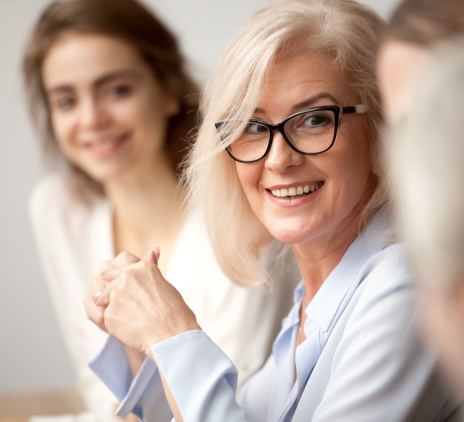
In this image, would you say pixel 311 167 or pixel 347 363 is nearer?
pixel 347 363

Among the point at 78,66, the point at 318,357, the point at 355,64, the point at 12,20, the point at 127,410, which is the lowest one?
the point at 127,410

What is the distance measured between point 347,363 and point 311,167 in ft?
0.96

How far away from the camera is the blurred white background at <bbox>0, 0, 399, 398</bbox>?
228 cm

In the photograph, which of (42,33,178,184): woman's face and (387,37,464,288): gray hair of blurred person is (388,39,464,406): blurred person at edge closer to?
(387,37,464,288): gray hair of blurred person

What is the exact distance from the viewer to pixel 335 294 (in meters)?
0.92

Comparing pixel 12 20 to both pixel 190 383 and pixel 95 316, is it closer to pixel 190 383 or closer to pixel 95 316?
pixel 95 316

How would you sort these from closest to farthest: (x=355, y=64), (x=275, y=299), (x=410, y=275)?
(x=410, y=275)
(x=355, y=64)
(x=275, y=299)

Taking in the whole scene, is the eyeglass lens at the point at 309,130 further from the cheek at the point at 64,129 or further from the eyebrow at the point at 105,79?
the cheek at the point at 64,129

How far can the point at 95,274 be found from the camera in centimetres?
177

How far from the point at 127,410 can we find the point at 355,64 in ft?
2.31

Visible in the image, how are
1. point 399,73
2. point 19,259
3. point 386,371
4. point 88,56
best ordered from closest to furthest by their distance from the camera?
1. point 399,73
2. point 386,371
3. point 88,56
4. point 19,259

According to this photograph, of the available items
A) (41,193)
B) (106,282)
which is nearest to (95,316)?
(106,282)

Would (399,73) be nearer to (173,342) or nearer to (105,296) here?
(173,342)

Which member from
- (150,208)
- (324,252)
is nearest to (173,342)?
(324,252)
